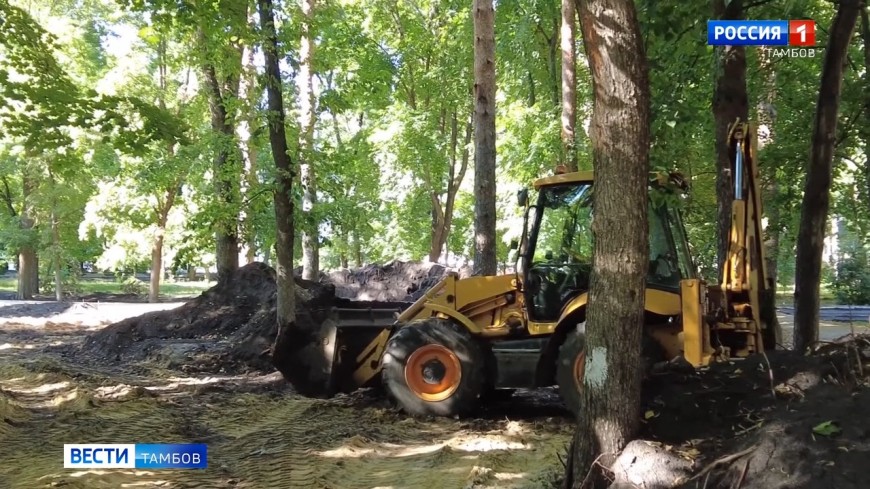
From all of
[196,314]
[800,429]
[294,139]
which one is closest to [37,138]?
[294,139]

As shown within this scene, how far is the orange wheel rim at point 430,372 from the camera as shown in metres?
7.69

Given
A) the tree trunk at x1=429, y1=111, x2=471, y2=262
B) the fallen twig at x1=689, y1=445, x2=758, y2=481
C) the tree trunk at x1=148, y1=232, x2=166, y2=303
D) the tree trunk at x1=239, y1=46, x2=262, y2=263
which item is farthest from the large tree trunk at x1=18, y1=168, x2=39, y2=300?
the fallen twig at x1=689, y1=445, x2=758, y2=481

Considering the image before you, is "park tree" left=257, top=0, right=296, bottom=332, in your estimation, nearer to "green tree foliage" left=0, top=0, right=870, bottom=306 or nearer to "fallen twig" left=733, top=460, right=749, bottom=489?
"green tree foliage" left=0, top=0, right=870, bottom=306

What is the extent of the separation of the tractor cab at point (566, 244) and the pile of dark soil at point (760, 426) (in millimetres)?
2390

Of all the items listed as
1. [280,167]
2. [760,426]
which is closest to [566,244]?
[760,426]

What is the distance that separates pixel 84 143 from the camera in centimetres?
1781

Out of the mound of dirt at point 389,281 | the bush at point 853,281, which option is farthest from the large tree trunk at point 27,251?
the bush at point 853,281

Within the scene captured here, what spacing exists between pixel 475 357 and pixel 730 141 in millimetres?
3443

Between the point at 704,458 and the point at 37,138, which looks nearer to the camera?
the point at 704,458

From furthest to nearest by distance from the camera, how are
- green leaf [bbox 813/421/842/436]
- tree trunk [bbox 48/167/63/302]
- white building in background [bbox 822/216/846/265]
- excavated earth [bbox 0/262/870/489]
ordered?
tree trunk [bbox 48/167/63/302], white building in background [bbox 822/216/846/265], excavated earth [bbox 0/262/870/489], green leaf [bbox 813/421/842/436]

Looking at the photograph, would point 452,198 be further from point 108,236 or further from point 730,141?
point 730,141

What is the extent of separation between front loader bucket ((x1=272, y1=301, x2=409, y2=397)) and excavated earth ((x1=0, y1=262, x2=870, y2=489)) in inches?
8.0

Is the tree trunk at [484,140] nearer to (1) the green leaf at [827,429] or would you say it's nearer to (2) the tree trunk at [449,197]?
(1) the green leaf at [827,429]

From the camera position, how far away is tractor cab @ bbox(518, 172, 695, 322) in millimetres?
7254
